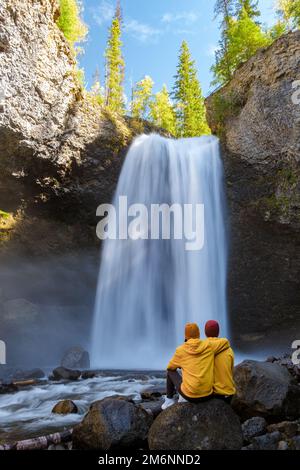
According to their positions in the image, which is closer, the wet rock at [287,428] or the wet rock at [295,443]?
the wet rock at [295,443]

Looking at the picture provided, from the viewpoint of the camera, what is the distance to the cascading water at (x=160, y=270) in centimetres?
1720

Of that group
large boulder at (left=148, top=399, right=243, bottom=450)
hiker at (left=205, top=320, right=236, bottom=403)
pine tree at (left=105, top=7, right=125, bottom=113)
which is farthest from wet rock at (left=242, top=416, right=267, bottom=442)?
pine tree at (left=105, top=7, right=125, bottom=113)

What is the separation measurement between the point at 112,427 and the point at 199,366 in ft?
5.36

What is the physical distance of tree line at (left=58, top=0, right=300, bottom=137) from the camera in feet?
72.2

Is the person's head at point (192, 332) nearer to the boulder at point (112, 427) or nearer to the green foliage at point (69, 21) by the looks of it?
the boulder at point (112, 427)

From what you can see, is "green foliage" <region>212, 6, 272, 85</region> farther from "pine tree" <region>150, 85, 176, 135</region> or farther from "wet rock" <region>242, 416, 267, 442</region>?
"wet rock" <region>242, 416, 267, 442</region>

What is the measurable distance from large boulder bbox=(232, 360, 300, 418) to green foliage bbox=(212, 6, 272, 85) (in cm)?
1925

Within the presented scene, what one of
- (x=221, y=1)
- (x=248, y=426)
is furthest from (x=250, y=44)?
(x=248, y=426)

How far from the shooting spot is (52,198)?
1684cm

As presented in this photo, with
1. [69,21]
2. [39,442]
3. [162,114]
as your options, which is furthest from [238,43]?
[39,442]

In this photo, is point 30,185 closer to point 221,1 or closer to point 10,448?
point 10,448

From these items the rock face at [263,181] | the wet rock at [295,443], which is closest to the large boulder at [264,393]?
the wet rock at [295,443]

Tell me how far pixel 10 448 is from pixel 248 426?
363cm

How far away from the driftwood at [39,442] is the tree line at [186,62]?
57.8 ft
